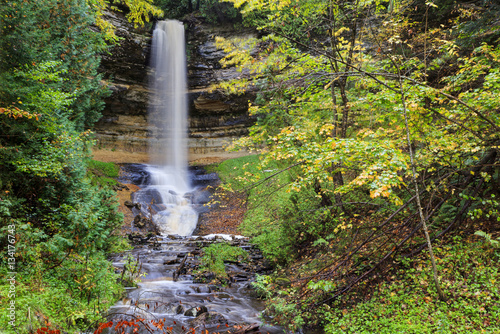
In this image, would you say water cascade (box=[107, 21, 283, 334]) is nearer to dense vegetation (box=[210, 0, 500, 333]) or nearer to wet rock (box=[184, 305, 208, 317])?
wet rock (box=[184, 305, 208, 317])

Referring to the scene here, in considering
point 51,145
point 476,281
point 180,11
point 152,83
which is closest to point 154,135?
point 152,83

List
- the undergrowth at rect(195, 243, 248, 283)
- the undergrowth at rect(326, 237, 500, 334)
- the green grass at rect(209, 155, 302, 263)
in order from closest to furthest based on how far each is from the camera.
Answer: the undergrowth at rect(326, 237, 500, 334)
the green grass at rect(209, 155, 302, 263)
the undergrowth at rect(195, 243, 248, 283)

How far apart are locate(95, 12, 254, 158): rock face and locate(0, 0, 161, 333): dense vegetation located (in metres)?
16.4

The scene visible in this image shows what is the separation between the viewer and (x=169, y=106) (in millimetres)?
25656

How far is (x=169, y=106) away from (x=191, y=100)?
2.20 m

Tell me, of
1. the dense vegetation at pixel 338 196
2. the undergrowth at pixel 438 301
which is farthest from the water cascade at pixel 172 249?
the undergrowth at pixel 438 301

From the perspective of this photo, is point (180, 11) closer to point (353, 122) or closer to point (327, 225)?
point (353, 122)

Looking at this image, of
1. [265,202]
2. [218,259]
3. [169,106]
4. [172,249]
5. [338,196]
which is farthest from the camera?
[169,106]

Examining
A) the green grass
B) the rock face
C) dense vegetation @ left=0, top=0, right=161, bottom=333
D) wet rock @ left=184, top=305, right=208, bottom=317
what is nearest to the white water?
the rock face

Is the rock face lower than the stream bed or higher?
higher

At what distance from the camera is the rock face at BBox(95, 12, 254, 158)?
2273 cm

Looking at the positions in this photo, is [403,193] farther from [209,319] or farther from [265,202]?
[265,202]

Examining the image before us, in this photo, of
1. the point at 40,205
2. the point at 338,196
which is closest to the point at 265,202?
the point at 338,196

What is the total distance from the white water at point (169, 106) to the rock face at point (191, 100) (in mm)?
658
